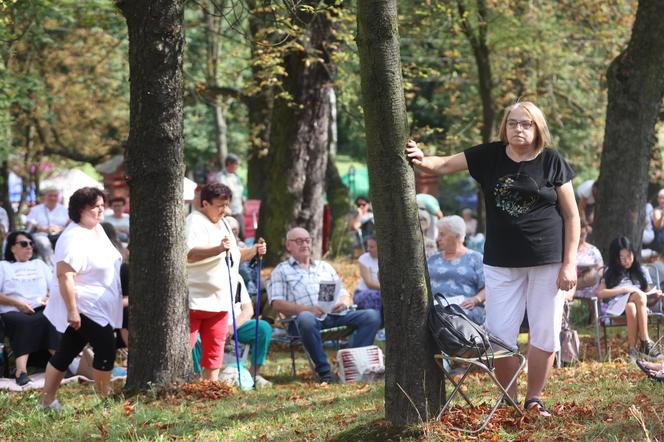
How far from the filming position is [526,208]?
627cm

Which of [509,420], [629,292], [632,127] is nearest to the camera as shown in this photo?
[509,420]

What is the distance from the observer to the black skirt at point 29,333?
412 inches

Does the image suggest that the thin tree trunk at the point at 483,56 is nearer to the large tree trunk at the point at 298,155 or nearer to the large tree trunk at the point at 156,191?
the large tree trunk at the point at 298,155

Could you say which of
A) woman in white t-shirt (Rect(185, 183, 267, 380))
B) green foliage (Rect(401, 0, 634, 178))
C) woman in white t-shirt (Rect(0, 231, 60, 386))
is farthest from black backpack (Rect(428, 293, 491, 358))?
green foliage (Rect(401, 0, 634, 178))

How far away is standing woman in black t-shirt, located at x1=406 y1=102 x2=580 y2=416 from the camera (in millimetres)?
6258

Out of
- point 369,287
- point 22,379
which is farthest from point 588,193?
point 22,379

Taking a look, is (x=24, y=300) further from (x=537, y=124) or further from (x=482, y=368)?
(x=537, y=124)

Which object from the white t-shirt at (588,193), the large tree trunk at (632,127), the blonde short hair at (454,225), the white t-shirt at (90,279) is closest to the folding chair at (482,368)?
the white t-shirt at (90,279)

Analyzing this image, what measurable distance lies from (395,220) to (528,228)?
2.76 feet

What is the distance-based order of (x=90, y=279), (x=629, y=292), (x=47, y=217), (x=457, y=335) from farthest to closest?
(x=47, y=217) → (x=629, y=292) → (x=90, y=279) → (x=457, y=335)

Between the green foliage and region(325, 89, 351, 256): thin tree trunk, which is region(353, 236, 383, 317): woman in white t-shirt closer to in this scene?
the green foliage

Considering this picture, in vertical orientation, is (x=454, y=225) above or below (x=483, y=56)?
below

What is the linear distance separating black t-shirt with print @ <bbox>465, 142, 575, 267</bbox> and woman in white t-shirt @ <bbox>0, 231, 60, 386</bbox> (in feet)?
18.7

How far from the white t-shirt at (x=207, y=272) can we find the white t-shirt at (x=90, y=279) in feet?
2.80
